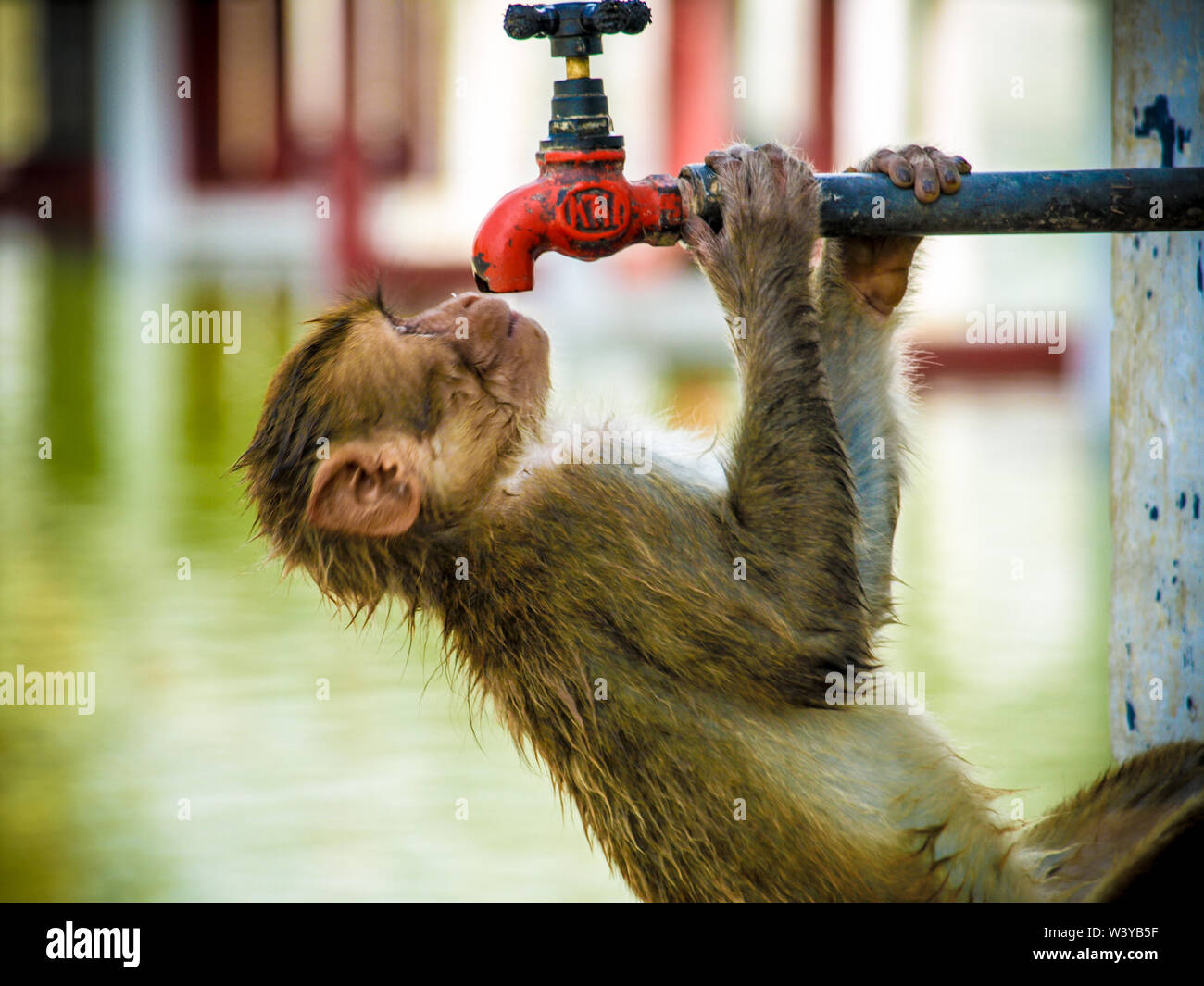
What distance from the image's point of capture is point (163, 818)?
560 cm

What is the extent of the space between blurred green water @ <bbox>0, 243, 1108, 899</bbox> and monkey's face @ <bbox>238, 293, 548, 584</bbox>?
38cm

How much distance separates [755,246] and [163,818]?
3.48 m

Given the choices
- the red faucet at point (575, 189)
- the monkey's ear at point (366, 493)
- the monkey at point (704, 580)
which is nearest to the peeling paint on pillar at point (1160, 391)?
the monkey at point (704, 580)

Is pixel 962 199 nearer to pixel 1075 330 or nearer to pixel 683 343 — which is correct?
pixel 1075 330

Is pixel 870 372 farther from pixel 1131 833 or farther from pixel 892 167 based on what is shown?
pixel 1131 833

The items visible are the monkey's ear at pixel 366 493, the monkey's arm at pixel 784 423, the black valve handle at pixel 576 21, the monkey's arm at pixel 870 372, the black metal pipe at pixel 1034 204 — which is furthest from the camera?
the monkey's arm at pixel 870 372

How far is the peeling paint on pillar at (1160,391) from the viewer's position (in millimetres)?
2990

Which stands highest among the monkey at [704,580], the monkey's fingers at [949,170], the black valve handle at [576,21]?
the black valve handle at [576,21]

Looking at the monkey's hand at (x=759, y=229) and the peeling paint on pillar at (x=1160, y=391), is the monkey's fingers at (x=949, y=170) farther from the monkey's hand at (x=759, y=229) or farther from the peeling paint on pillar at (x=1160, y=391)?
the peeling paint on pillar at (x=1160, y=391)

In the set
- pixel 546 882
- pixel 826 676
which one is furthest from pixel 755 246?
pixel 546 882

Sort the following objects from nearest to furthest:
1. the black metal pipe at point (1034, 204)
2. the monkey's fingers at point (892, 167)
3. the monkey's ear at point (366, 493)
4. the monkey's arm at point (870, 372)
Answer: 1. the black metal pipe at point (1034, 204)
2. the monkey's fingers at point (892, 167)
3. the monkey's ear at point (366, 493)
4. the monkey's arm at point (870, 372)

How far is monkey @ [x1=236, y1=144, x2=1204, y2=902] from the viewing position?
3137 mm

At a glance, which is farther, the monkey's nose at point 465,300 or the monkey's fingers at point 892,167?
the monkey's nose at point 465,300

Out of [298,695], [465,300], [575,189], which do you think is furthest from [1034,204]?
[298,695]
